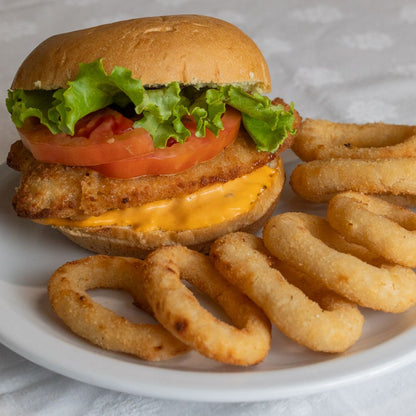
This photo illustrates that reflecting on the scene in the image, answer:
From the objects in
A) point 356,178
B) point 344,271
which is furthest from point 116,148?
point 356,178

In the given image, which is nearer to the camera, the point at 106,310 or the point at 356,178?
the point at 106,310

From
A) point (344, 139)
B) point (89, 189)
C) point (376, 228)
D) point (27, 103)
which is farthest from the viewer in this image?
point (344, 139)

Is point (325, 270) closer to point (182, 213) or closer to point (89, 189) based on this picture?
point (182, 213)

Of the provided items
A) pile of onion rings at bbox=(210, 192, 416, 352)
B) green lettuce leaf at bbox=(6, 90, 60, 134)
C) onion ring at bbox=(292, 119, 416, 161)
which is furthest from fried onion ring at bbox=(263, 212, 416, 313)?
green lettuce leaf at bbox=(6, 90, 60, 134)

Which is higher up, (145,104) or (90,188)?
(145,104)

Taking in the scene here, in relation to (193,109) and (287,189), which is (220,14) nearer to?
(287,189)

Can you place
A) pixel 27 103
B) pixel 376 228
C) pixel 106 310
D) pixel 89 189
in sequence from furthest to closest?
pixel 27 103 < pixel 89 189 < pixel 376 228 < pixel 106 310
